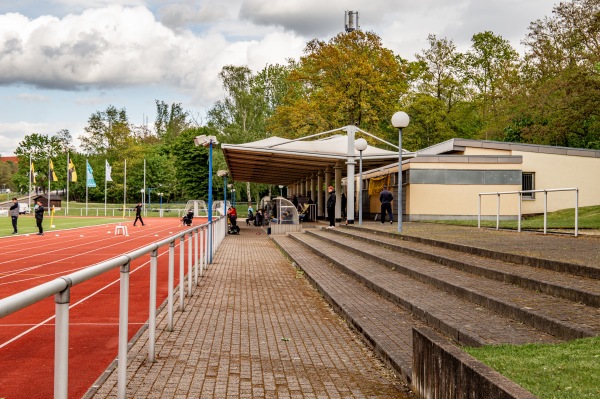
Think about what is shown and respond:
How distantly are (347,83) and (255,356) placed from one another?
36349 millimetres

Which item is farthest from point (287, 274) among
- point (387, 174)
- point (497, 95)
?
point (497, 95)

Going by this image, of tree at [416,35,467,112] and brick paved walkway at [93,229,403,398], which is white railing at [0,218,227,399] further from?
tree at [416,35,467,112]

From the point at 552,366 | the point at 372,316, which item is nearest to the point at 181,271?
the point at 372,316

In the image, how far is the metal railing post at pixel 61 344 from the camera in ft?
9.08

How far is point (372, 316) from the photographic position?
8.05 m

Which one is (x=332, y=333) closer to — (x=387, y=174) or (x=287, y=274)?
(x=287, y=274)

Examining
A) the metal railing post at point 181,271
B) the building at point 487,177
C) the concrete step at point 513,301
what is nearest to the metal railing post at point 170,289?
the metal railing post at point 181,271

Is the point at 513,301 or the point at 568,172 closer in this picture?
the point at 513,301

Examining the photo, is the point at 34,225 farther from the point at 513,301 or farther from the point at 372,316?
the point at 513,301

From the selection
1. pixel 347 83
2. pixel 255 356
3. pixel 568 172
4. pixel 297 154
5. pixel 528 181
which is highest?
pixel 347 83

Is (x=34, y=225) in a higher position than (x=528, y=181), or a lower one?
lower

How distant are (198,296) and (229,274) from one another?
11.5ft

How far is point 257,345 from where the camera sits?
680 centimetres

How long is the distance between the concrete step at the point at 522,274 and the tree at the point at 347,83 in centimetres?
2820
